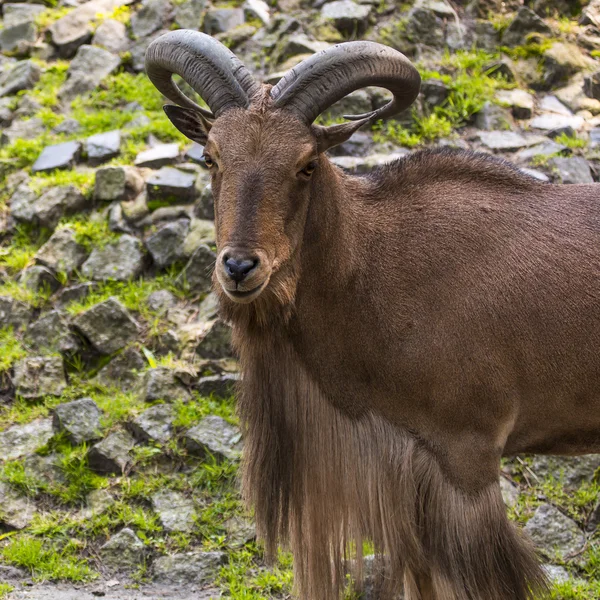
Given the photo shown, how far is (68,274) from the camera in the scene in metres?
8.20

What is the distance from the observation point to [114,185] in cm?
866

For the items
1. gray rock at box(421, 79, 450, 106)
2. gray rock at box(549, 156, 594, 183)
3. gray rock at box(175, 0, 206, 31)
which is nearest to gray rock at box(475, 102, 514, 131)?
gray rock at box(421, 79, 450, 106)

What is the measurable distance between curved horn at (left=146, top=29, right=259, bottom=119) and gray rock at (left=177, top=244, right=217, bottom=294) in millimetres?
2724

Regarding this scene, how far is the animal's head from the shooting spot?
4.42 metres

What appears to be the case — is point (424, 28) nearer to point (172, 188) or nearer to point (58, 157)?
point (172, 188)

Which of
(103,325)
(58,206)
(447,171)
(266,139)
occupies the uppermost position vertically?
(266,139)

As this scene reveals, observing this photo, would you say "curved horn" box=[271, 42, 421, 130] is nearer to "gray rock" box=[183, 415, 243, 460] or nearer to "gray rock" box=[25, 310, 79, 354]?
"gray rock" box=[183, 415, 243, 460]

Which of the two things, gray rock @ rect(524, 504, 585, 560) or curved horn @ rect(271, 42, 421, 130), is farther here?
gray rock @ rect(524, 504, 585, 560)

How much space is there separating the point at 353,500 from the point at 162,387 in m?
2.58

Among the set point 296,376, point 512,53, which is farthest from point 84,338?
point 512,53

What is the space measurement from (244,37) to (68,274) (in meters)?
3.69

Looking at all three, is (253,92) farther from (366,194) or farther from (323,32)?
(323,32)

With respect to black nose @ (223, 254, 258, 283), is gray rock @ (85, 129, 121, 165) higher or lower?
lower

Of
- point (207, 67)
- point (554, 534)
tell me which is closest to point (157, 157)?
point (207, 67)
